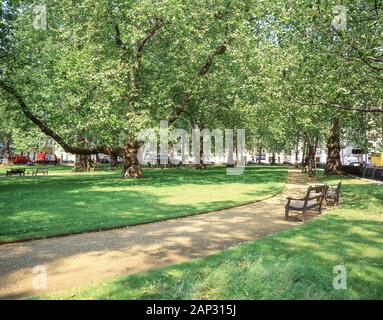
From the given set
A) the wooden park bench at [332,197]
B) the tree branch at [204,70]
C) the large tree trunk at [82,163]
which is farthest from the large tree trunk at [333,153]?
the large tree trunk at [82,163]

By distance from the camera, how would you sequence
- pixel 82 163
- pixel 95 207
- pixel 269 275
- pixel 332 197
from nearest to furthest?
pixel 269 275, pixel 95 207, pixel 332 197, pixel 82 163

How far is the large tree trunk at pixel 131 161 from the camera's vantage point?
100ft

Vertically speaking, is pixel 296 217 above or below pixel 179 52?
below

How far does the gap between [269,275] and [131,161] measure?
24657mm

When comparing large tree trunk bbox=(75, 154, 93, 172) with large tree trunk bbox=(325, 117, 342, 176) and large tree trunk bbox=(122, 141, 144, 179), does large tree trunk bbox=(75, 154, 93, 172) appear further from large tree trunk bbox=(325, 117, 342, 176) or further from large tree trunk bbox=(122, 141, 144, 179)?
large tree trunk bbox=(325, 117, 342, 176)

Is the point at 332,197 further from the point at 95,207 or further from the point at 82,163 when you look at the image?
the point at 82,163

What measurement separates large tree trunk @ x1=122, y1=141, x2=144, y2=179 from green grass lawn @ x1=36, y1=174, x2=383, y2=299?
21.6 meters

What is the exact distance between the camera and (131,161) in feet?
101

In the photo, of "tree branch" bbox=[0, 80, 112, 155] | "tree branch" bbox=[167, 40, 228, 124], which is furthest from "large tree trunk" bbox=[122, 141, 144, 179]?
"tree branch" bbox=[167, 40, 228, 124]

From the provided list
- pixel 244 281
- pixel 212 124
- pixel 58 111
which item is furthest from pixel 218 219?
pixel 212 124

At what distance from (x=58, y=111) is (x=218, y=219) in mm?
17594

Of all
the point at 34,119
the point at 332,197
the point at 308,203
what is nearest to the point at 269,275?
the point at 308,203
